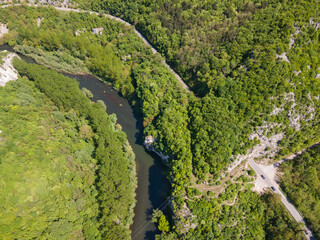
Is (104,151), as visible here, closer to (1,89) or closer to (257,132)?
(1,89)

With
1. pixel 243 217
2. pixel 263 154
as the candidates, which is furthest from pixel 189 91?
pixel 243 217

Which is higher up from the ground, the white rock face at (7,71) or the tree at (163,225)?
the tree at (163,225)

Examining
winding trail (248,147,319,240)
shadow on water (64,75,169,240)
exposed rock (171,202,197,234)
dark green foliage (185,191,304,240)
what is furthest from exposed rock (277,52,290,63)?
exposed rock (171,202,197,234)

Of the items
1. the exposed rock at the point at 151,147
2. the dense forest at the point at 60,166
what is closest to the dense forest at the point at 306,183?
the exposed rock at the point at 151,147

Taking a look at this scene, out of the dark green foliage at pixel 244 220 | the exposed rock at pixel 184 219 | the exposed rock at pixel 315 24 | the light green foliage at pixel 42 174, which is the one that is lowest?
the light green foliage at pixel 42 174

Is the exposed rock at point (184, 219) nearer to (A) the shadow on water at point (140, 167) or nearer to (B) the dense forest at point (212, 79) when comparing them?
(B) the dense forest at point (212, 79)

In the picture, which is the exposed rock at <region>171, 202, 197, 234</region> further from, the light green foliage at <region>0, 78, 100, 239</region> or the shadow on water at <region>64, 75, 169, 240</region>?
the light green foliage at <region>0, 78, 100, 239</region>
